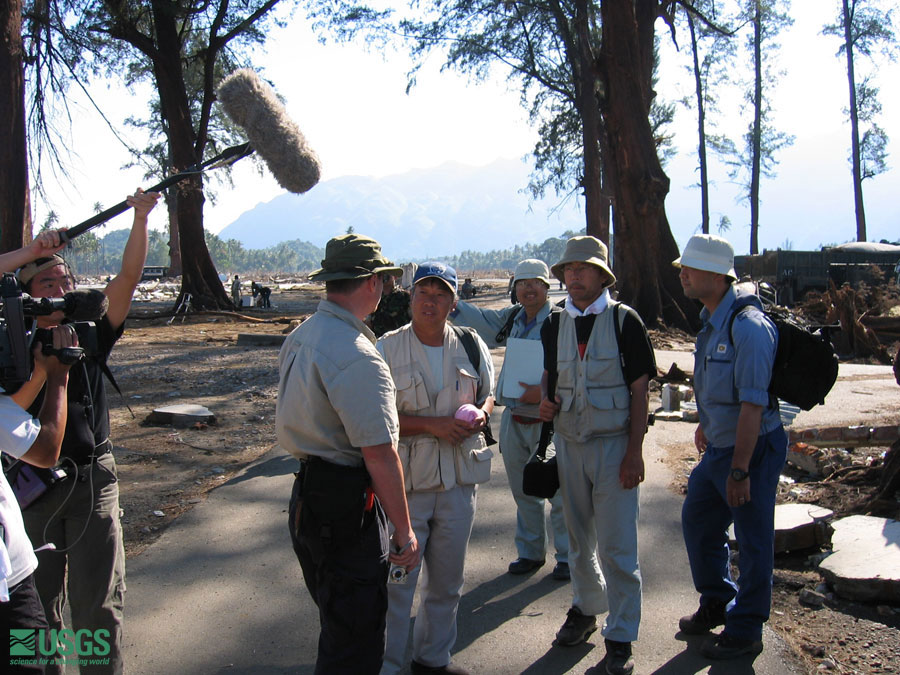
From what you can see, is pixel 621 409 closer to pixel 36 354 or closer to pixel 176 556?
pixel 36 354

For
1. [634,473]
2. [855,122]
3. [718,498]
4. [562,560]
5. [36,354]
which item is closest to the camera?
[36,354]

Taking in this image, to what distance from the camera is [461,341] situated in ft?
11.6

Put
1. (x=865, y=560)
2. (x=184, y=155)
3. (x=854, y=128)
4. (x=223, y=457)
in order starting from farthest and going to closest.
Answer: (x=854, y=128) < (x=184, y=155) < (x=223, y=457) < (x=865, y=560)

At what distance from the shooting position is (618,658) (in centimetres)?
325

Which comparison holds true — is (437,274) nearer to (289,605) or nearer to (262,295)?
(289,605)

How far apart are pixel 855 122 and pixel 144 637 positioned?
40135mm

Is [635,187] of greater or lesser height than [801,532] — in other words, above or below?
above

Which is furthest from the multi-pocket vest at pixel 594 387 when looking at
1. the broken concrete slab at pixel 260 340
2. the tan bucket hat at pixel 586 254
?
the broken concrete slab at pixel 260 340

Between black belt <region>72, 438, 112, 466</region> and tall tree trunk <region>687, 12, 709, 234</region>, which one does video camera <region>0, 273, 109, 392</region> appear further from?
tall tree trunk <region>687, 12, 709, 234</region>

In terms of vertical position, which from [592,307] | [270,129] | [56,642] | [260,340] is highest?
[270,129]

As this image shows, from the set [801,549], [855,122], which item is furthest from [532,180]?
[801,549]

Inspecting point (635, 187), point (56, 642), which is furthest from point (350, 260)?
point (635, 187)

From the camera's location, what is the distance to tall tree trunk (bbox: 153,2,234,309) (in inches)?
921

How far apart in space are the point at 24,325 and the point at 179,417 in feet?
19.9
